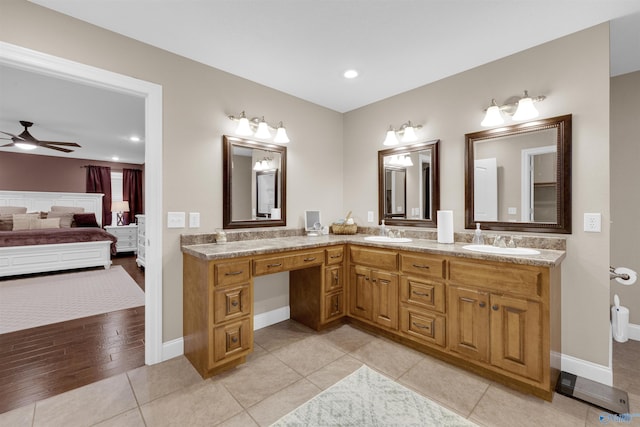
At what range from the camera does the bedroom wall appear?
615 cm

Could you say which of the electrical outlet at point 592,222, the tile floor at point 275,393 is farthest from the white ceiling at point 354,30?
the tile floor at point 275,393

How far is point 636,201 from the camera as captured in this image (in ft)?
8.31

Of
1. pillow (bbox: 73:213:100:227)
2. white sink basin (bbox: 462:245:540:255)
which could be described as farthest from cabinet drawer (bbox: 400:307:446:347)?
pillow (bbox: 73:213:100:227)

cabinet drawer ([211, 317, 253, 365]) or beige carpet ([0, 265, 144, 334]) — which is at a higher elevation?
cabinet drawer ([211, 317, 253, 365])

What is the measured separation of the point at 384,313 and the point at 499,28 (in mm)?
2438

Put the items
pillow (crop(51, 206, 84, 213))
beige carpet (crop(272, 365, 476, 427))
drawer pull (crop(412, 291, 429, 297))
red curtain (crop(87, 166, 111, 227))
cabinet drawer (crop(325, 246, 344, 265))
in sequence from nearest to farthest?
beige carpet (crop(272, 365, 476, 427)), drawer pull (crop(412, 291, 429, 297)), cabinet drawer (crop(325, 246, 344, 265)), pillow (crop(51, 206, 84, 213)), red curtain (crop(87, 166, 111, 227))

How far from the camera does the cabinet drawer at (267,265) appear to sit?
2.25 m

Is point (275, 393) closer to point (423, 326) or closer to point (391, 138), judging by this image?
point (423, 326)

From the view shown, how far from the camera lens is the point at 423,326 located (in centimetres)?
233

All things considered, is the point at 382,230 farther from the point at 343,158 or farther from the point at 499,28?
the point at 499,28

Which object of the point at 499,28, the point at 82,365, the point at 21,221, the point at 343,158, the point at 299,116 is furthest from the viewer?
the point at 21,221

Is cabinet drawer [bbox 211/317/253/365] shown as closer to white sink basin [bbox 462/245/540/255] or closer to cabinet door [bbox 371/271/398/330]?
cabinet door [bbox 371/271/398/330]

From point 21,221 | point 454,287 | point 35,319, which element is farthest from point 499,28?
point 21,221

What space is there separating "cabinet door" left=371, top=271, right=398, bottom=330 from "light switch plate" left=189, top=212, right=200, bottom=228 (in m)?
1.68
